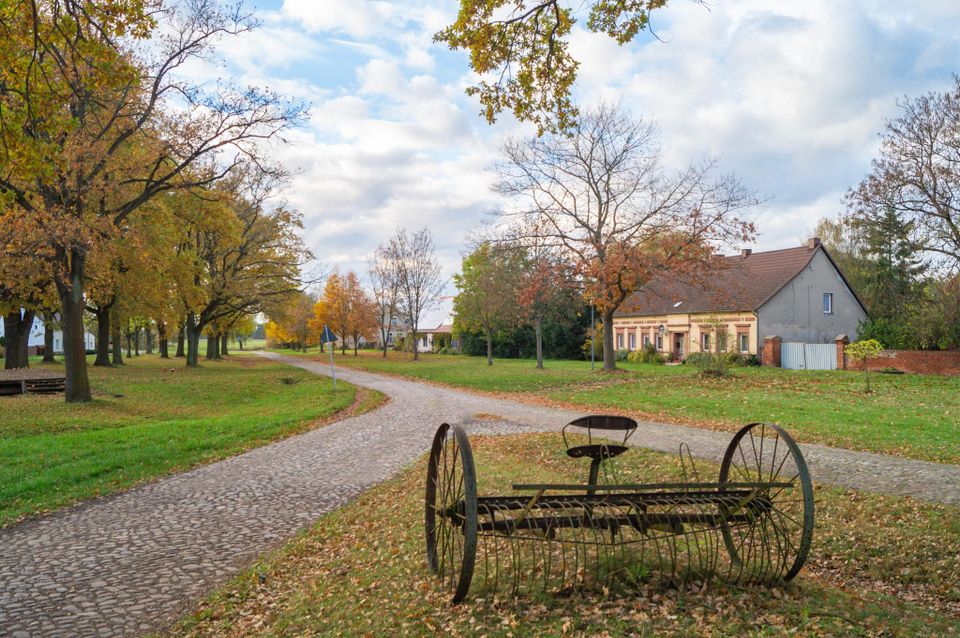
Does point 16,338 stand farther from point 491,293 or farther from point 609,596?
point 609,596

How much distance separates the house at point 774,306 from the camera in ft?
126

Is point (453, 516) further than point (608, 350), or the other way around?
point (608, 350)

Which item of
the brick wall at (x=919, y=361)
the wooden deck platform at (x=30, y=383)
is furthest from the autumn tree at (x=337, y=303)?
the brick wall at (x=919, y=361)

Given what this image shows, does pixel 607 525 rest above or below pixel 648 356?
above

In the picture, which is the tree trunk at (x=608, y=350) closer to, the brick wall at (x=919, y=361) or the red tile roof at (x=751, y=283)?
the red tile roof at (x=751, y=283)

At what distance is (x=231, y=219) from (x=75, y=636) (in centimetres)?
2443

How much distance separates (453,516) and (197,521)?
425 cm

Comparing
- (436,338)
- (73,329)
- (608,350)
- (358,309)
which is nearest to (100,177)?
(73,329)

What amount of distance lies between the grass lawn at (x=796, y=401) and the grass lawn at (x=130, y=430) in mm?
7421

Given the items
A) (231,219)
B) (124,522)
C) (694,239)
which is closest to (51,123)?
(124,522)

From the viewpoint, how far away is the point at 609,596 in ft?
15.1

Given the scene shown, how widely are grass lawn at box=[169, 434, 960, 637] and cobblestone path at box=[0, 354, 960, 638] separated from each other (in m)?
0.51

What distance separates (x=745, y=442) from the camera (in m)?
11.9

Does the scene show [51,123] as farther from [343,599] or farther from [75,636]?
[343,599]
